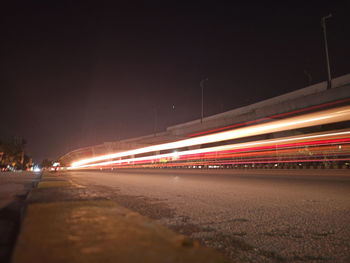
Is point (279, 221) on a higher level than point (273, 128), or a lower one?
lower

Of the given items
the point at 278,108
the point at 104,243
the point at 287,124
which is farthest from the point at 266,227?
the point at 278,108

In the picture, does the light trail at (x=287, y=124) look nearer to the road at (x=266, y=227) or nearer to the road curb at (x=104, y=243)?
the road at (x=266, y=227)

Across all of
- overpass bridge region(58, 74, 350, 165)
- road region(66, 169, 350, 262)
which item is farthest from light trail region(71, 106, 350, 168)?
road region(66, 169, 350, 262)

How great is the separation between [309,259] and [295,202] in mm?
3342

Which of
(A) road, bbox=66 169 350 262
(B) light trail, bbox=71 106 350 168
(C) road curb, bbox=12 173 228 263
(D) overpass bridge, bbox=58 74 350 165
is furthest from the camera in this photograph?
(D) overpass bridge, bbox=58 74 350 165

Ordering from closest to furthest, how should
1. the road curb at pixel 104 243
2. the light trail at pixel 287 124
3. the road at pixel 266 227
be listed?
the road curb at pixel 104 243, the road at pixel 266 227, the light trail at pixel 287 124

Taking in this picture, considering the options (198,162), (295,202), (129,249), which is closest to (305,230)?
(295,202)

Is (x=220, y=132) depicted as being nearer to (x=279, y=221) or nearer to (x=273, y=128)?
(x=273, y=128)

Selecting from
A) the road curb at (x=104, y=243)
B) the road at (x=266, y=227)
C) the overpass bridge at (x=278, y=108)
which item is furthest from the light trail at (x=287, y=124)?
the road curb at (x=104, y=243)

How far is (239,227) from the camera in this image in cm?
A: 332

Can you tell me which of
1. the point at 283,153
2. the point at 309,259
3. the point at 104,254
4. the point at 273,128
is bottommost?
the point at 309,259

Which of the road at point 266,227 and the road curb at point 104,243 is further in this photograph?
the road at point 266,227

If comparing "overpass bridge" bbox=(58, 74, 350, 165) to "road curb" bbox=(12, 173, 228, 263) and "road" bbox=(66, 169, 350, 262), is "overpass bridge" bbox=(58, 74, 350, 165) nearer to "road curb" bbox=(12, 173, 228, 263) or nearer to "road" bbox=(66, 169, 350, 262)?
"road" bbox=(66, 169, 350, 262)

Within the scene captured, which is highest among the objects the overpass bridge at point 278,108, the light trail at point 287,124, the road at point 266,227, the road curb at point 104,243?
the overpass bridge at point 278,108
